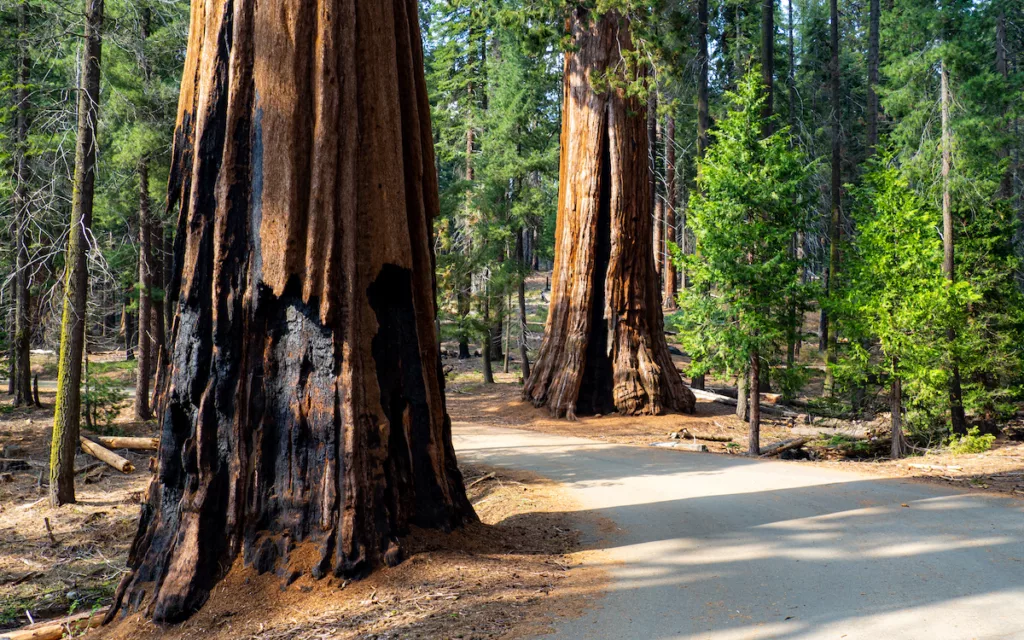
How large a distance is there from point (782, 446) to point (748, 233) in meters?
4.44

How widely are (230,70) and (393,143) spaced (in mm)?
1394

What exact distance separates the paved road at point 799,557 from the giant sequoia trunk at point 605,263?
23.5 feet

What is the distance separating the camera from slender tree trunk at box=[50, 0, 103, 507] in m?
10.9

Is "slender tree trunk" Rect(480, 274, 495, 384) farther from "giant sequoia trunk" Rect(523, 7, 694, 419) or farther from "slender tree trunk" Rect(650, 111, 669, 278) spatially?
"giant sequoia trunk" Rect(523, 7, 694, 419)

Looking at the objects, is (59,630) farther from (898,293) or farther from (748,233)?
(898,293)

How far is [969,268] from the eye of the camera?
58.2 feet

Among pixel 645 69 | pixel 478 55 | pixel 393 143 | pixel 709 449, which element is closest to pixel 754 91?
pixel 645 69

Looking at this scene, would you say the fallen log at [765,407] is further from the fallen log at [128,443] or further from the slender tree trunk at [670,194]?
the fallen log at [128,443]

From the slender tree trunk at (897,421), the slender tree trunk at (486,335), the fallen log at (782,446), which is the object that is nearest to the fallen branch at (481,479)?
the fallen log at (782,446)

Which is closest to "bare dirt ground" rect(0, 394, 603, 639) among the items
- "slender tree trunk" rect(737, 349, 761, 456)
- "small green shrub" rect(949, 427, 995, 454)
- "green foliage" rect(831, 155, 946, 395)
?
"slender tree trunk" rect(737, 349, 761, 456)

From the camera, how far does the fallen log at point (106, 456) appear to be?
1350cm

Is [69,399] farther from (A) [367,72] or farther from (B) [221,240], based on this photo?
(A) [367,72]

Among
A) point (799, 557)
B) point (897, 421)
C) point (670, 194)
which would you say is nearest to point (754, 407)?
point (897, 421)

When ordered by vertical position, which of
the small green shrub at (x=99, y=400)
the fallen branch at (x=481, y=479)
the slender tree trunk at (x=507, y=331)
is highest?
the slender tree trunk at (x=507, y=331)
